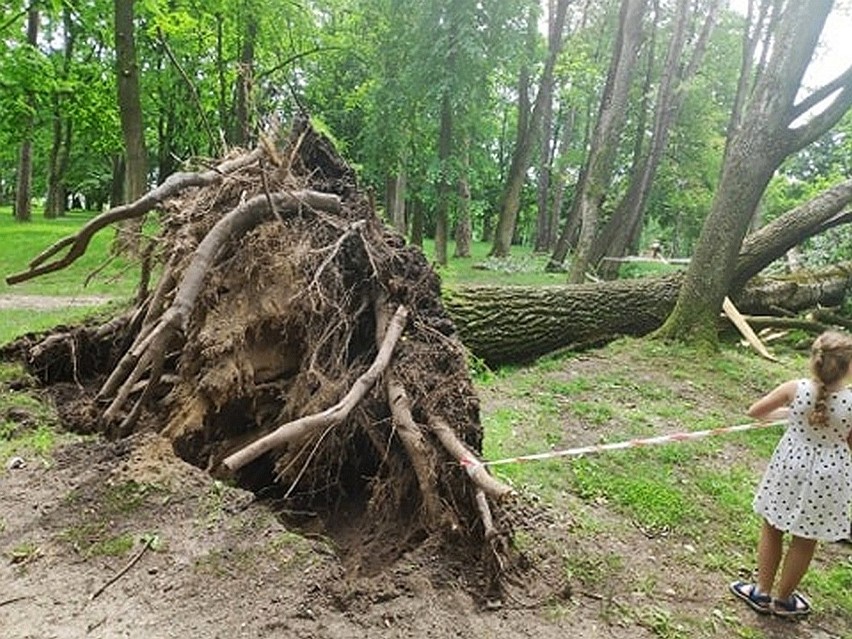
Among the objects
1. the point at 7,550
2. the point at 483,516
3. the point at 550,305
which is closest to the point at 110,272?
the point at 550,305

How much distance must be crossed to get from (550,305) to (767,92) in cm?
361

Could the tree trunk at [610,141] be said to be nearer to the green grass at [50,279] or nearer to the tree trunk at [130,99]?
the green grass at [50,279]

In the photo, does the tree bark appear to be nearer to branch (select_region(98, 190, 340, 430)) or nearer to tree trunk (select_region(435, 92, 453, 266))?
tree trunk (select_region(435, 92, 453, 266))

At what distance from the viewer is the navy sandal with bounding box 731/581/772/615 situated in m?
3.46

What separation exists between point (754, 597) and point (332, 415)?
2.42 m

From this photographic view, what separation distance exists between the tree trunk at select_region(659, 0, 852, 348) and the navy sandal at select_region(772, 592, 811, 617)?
5.24 meters

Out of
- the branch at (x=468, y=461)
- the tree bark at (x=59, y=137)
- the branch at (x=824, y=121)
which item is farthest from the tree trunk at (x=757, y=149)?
the tree bark at (x=59, y=137)

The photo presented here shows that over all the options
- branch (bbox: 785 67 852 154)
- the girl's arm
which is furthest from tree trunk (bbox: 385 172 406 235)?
the girl's arm

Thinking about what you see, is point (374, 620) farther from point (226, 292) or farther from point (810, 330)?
point (810, 330)

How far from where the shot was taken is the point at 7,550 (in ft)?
10.2

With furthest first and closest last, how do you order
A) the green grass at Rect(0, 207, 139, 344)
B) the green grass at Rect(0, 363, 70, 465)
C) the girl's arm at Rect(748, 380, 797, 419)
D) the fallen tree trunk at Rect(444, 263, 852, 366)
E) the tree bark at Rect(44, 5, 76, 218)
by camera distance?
1. the tree bark at Rect(44, 5, 76, 218)
2. the fallen tree trunk at Rect(444, 263, 852, 366)
3. the green grass at Rect(0, 207, 139, 344)
4. the green grass at Rect(0, 363, 70, 465)
5. the girl's arm at Rect(748, 380, 797, 419)

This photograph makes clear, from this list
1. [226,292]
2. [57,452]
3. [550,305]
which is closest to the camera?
[57,452]

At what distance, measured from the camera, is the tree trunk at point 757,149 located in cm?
764

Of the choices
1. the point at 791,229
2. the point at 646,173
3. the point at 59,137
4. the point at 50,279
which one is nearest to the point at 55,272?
the point at 50,279
